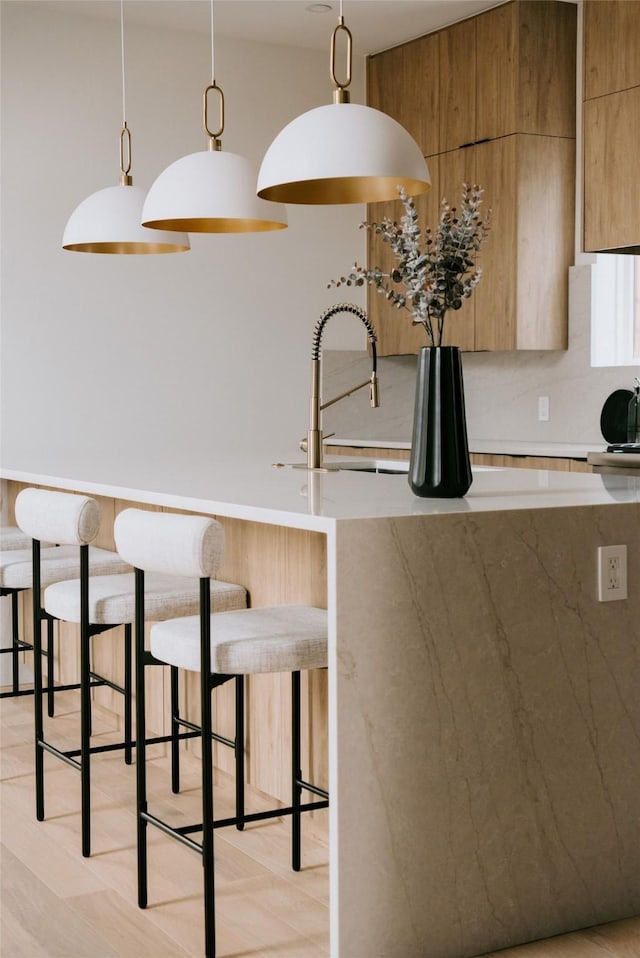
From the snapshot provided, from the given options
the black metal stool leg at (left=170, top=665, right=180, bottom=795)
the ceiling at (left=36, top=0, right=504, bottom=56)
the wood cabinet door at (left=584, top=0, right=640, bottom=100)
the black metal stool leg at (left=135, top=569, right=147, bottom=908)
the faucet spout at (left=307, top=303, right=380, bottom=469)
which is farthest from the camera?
the ceiling at (left=36, top=0, right=504, bottom=56)

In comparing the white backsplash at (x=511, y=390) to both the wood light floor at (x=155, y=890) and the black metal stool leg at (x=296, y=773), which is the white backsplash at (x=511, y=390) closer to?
the wood light floor at (x=155, y=890)

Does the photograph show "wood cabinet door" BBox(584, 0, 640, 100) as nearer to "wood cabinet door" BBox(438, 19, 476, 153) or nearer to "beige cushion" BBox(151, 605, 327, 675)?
"wood cabinet door" BBox(438, 19, 476, 153)

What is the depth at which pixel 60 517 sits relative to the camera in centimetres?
296

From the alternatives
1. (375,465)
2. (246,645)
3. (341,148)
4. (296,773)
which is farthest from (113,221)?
(296,773)

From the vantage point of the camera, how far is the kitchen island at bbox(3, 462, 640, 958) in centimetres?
222

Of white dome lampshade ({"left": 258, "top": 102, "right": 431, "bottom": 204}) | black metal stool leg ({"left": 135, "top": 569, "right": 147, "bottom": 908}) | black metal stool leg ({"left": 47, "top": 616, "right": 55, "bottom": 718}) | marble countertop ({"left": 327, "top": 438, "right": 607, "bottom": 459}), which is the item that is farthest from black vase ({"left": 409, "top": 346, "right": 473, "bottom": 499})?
marble countertop ({"left": 327, "top": 438, "right": 607, "bottom": 459})

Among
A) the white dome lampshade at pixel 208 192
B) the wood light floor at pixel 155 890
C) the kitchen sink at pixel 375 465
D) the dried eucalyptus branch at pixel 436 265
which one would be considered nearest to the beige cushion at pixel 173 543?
the dried eucalyptus branch at pixel 436 265

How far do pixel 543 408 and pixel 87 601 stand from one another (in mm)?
3124

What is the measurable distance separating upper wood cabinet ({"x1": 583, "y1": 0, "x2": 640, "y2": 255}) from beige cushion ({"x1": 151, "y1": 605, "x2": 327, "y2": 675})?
2.77 m

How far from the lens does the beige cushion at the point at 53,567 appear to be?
360cm

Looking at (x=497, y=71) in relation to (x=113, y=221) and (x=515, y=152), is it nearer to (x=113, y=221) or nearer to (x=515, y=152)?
(x=515, y=152)

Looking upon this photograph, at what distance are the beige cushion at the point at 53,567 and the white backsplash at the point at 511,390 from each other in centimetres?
248

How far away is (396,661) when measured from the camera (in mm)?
2238

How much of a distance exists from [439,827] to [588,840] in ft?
1.28
